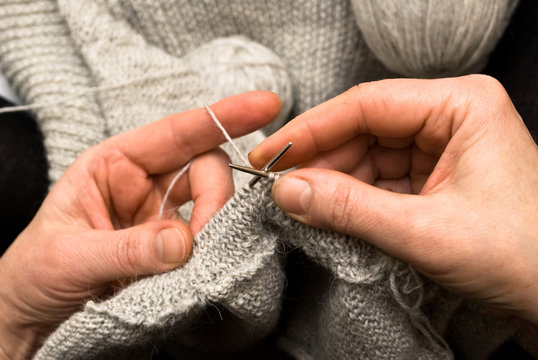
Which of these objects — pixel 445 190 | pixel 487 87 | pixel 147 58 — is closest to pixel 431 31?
pixel 487 87

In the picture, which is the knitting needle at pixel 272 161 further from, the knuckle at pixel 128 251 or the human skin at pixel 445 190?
the knuckle at pixel 128 251

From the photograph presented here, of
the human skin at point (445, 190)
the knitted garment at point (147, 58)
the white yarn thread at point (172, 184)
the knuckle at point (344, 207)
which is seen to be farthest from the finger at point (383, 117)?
the knitted garment at point (147, 58)

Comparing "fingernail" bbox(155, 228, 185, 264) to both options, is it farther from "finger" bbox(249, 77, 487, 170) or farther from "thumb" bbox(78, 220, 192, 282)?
"finger" bbox(249, 77, 487, 170)

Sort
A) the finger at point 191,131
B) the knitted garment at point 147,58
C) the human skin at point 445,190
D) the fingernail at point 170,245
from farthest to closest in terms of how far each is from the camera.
→ the knitted garment at point 147,58 → the finger at point 191,131 → the fingernail at point 170,245 → the human skin at point 445,190

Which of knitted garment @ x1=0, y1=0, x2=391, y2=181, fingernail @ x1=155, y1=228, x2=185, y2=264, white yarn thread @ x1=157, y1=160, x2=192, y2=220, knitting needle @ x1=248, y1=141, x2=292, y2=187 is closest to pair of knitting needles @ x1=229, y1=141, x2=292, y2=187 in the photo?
knitting needle @ x1=248, y1=141, x2=292, y2=187

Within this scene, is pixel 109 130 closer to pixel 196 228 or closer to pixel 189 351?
pixel 196 228

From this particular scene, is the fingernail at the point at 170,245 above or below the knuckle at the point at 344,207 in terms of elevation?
below

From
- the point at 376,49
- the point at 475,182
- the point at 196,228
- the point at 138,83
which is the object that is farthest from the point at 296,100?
the point at 475,182
